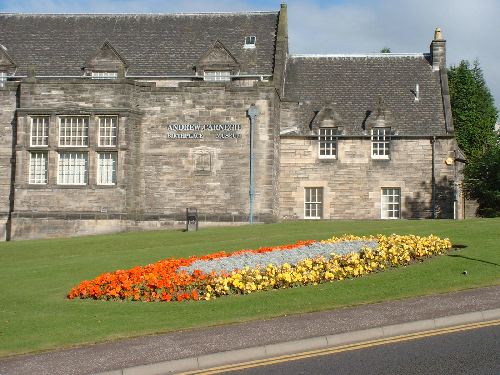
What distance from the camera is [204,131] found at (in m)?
34.0

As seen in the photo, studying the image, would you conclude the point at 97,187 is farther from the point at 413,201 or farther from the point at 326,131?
the point at 413,201

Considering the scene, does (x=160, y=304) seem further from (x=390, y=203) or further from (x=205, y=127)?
(x=390, y=203)

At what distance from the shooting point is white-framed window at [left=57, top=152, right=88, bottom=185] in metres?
33.7

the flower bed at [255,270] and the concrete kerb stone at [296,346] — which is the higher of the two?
the flower bed at [255,270]

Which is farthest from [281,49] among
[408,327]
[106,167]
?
[408,327]

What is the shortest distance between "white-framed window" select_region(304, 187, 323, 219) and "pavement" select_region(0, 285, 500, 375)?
24.2 meters

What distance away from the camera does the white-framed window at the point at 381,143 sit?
1510 inches

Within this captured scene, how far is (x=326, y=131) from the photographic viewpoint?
3847 centimetres

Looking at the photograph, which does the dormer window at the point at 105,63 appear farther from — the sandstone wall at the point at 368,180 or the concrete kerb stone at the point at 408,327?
the concrete kerb stone at the point at 408,327

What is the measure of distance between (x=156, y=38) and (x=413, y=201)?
17082mm

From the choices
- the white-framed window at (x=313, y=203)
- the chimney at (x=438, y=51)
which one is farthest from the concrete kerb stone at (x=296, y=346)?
the chimney at (x=438, y=51)

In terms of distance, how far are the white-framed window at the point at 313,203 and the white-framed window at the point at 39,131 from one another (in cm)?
1394

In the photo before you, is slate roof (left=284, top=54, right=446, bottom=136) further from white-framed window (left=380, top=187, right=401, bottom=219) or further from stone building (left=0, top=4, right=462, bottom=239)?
white-framed window (left=380, top=187, right=401, bottom=219)

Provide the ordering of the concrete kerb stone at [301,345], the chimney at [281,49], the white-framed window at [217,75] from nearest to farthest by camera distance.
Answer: the concrete kerb stone at [301,345]
the chimney at [281,49]
the white-framed window at [217,75]
